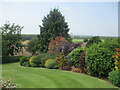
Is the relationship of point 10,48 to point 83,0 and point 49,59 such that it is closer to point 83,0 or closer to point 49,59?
point 49,59

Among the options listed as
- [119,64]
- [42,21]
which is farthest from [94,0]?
[42,21]

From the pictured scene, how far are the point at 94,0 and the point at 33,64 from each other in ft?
25.6

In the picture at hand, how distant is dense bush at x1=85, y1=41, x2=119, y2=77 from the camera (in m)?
7.91

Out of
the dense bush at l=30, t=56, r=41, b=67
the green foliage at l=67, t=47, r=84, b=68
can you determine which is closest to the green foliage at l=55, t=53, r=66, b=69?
the green foliage at l=67, t=47, r=84, b=68

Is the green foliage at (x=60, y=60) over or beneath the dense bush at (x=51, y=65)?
over

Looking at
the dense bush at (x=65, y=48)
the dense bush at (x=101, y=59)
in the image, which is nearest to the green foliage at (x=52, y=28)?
the dense bush at (x=65, y=48)

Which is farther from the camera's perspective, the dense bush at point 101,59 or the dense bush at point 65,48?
the dense bush at point 65,48

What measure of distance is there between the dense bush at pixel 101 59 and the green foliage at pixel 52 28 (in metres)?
11.7

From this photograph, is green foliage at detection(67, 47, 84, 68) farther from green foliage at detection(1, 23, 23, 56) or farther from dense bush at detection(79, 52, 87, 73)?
green foliage at detection(1, 23, 23, 56)

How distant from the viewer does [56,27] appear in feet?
68.3

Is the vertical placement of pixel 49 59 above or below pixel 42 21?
below

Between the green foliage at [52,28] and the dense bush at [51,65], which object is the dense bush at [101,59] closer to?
the dense bush at [51,65]

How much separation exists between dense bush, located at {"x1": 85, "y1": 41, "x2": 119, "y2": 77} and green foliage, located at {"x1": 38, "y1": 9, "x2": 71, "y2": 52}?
11750 mm

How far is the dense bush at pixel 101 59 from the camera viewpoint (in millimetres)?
7910
